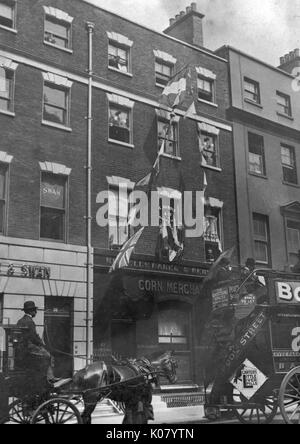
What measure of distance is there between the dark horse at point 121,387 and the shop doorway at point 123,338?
764 centimetres

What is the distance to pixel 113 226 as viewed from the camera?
15.9 meters

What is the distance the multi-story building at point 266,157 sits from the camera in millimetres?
19297

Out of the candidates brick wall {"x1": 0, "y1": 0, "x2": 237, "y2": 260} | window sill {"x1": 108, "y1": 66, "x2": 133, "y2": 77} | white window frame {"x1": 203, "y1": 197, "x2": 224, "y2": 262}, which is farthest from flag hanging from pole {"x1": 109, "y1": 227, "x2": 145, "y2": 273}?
window sill {"x1": 108, "y1": 66, "x2": 133, "y2": 77}

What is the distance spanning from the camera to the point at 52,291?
1438cm

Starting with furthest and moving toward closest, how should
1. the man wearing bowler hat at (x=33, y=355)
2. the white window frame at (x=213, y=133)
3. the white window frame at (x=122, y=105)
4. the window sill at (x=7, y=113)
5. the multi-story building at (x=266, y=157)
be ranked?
the multi-story building at (x=266, y=157) → the white window frame at (x=213, y=133) → the white window frame at (x=122, y=105) → the window sill at (x=7, y=113) → the man wearing bowler hat at (x=33, y=355)

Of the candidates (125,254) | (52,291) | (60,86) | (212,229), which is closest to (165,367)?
(125,254)

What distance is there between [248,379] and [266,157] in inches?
506

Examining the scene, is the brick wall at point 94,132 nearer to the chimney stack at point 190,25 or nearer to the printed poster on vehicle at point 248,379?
the chimney stack at point 190,25

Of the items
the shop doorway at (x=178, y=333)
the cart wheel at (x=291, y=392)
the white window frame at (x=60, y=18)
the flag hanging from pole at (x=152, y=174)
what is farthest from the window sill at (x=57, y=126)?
the cart wheel at (x=291, y=392)

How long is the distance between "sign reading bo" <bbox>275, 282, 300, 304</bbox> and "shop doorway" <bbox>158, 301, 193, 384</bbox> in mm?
7883

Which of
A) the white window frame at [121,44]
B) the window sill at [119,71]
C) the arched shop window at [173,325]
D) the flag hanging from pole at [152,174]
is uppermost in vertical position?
the white window frame at [121,44]

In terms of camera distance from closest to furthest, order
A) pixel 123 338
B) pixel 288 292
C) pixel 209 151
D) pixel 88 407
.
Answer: pixel 88 407, pixel 288 292, pixel 123 338, pixel 209 151

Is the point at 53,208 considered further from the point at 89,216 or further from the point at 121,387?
the point at 121,387

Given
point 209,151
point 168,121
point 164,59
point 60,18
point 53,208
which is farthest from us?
point 209,151
